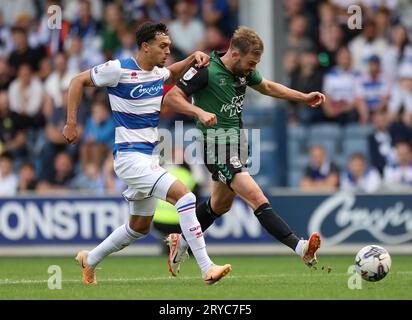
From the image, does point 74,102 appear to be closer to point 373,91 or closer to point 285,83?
point 285,83

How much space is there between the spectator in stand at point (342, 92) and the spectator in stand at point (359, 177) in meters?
0.82

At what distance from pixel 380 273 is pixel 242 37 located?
2.49m

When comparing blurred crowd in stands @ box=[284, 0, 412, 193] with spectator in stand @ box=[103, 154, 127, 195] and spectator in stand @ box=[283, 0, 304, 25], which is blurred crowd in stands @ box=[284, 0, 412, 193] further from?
spectator in stand @ box=[103, 154, 127, 195]

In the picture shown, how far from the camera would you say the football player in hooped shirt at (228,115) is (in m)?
10.0

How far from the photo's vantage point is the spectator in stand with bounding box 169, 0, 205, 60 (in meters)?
18.6

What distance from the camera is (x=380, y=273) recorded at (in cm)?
946

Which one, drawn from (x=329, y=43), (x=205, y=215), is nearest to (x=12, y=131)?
(x=329, y=43)

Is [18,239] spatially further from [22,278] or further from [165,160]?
[22,278]

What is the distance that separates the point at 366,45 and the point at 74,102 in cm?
905

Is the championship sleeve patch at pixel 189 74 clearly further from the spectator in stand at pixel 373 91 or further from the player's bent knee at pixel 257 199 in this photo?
the spectator in stand at pixel 373 91

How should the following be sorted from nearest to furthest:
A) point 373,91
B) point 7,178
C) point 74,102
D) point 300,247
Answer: point 74,102, point 300,247, point 373,91, point 7,178

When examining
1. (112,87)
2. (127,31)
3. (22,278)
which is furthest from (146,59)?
(127,31)

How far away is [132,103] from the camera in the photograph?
9.75 metres
